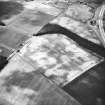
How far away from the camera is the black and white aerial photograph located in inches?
84.8

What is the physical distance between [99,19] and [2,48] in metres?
1.81

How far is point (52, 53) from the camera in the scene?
270cm

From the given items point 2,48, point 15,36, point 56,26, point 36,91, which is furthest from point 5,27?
point 36,91

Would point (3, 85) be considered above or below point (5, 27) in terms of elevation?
below

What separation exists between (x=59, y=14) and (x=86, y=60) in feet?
4.55

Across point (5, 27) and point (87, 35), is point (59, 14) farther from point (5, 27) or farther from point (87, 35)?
point (5, 27)

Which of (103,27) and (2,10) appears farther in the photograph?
(2,10)

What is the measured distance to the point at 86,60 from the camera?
2.57 metres

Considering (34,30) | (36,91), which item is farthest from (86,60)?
(34,30)

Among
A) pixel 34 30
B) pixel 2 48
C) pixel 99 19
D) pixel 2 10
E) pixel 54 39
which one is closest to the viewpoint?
pixel 2 48

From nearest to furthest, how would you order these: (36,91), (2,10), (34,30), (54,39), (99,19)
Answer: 1. (36,91)
2. (54,39)
3. (34,30)
4. (99,19)
5. (2,10)

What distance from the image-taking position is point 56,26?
10.7ft

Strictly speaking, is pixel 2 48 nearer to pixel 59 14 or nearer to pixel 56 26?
pixel 56 26

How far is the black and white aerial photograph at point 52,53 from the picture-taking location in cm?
215
